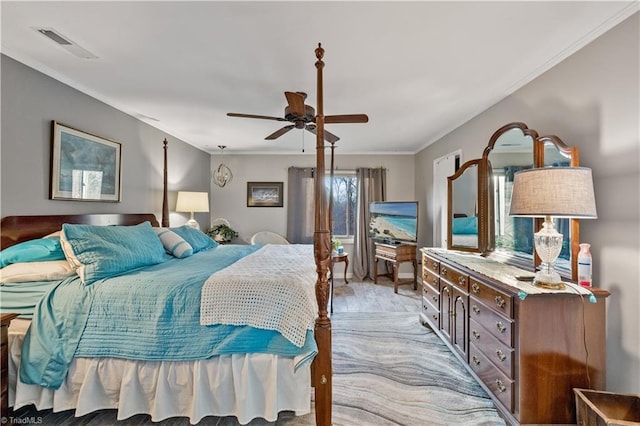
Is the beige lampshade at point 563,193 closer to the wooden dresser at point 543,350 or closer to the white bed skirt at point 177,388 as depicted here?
the wooden dresser at point 543,350

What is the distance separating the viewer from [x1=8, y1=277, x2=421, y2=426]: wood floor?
1829 millimetres

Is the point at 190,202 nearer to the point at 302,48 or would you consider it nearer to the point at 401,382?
the point at 302,48

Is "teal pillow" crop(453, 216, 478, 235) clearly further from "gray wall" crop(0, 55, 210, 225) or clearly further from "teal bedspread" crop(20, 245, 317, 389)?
"gray wall" crop(0, 55, 210, 225)

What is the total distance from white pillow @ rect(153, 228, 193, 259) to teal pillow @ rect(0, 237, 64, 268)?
2.77ft

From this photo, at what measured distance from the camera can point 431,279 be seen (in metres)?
3.08

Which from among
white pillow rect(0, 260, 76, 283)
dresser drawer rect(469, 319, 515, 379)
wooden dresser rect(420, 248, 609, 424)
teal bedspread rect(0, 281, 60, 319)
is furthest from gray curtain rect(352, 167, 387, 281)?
teal bedspread rect(0, 281, 60, 319)

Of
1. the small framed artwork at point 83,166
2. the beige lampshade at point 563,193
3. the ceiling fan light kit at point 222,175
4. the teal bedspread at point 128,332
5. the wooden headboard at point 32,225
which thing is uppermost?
the ceiling fan light kit at point 222,175

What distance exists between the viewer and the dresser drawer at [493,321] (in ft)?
5.71

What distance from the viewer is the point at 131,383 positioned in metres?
1.75

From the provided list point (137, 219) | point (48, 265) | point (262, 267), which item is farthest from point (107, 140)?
point (262, 267)

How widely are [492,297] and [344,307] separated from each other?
2259 millimetres

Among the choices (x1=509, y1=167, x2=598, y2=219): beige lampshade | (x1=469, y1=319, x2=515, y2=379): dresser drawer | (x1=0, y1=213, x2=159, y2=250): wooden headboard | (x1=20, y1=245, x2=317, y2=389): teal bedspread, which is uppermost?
(x1=509, y1=167, x2=598, y2=219): beige lampshade

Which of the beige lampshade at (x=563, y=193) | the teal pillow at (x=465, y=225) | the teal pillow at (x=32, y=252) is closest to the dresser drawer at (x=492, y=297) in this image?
the beige lampshade at (x=563, y=193)

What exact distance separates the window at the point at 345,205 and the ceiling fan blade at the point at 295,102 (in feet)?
11.0
